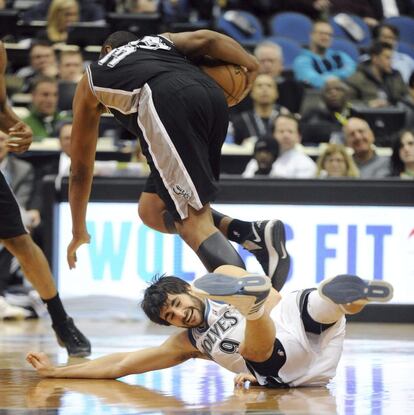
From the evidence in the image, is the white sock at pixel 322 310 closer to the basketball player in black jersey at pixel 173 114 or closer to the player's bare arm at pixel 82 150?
the basketball player in black jersey at pixel 173 114

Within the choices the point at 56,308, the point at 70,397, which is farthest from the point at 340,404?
the point at 56,308

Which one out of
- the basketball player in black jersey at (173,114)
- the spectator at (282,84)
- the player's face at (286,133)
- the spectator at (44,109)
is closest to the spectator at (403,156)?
the player's face at (286,133)

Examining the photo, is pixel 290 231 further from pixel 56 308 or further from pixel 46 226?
pixel 56 308

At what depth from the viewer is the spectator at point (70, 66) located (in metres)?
10.9

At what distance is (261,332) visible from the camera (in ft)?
14.5

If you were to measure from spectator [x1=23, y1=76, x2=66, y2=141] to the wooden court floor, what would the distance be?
153 inches

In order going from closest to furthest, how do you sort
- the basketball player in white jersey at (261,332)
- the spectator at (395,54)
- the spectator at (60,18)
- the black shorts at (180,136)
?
the basketball player in white jersey at (261,332)
the black shorts at (180,136)
the spectator at (60,18)
the spectator at (395,54)

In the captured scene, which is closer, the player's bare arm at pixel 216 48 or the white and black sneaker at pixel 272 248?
the player's bare arm at pixel 216 48

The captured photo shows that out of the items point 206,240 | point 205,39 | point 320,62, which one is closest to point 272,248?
point 206,240

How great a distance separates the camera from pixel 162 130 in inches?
192

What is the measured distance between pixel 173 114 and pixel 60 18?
7.67m

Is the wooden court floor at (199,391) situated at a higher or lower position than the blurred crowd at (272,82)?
higher

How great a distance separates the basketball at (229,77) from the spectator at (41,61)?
19.5ft

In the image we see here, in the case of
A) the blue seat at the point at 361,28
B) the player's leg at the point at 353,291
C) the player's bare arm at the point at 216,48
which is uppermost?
the player's bare arm at the point at 216,48
